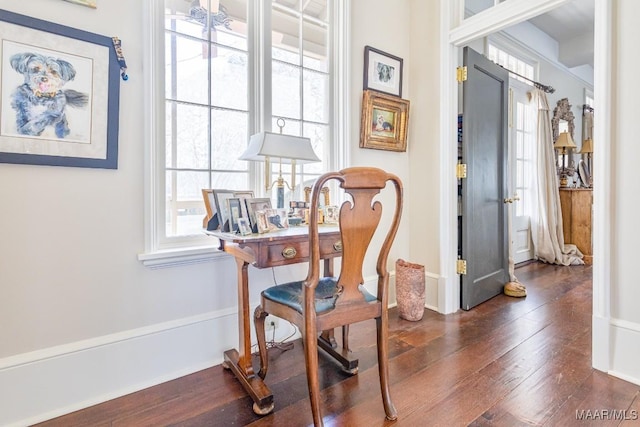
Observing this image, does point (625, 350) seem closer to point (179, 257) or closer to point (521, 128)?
point (179, 257)

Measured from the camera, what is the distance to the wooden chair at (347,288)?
Answer: 1299mm

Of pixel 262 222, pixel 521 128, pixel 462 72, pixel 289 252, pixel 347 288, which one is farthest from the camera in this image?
pixel 521 128

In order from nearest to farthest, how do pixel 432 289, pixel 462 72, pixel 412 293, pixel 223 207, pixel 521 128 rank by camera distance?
1. pixel 223 207
2. pixel 412 293
3. pixel 462 72
4. pixel 432 289
5. pixel 521 128

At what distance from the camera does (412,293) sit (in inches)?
99.9

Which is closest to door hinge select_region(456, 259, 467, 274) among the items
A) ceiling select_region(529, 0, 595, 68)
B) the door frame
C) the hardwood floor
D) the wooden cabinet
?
the door frame

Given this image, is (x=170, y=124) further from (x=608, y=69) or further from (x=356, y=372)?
(x=608, y=69)

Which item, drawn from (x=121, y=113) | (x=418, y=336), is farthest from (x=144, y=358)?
(x=418, y=336)

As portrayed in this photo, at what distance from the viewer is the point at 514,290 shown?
3.12m

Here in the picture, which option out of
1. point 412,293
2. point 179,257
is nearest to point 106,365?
point 179,257

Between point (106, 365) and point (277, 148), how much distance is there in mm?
1353

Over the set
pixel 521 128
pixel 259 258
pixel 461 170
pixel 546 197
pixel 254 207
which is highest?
pixel 521 128

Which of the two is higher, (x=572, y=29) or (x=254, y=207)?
(x=572, y=29)

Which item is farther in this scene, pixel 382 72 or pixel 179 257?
pixel 382 72

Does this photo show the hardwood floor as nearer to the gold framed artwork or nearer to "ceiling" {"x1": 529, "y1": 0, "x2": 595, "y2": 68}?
the gold framed artwork
